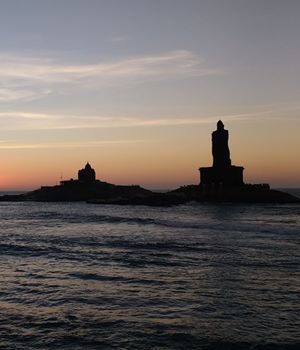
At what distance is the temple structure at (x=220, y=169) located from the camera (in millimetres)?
160125

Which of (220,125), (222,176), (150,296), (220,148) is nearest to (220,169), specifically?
(222,176)

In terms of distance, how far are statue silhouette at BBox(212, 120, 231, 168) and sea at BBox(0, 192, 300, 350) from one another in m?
125

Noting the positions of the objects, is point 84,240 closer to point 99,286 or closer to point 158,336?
point 99,286

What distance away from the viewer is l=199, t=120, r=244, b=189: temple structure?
160 meters

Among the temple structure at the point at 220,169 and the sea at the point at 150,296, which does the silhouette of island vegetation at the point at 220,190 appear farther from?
Result: the sea at the point at 150,296

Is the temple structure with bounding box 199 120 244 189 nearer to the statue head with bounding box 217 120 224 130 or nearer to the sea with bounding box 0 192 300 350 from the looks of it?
the statue head with bounding box 217 120 224 130

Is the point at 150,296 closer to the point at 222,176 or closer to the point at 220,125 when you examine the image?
the point at 222,176

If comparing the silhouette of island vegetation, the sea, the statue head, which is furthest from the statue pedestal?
the sea

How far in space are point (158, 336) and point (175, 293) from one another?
6.17 meters

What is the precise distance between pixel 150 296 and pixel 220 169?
14313 cm

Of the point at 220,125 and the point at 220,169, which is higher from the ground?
the point at 220,125

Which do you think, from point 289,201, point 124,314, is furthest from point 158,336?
point 289,201

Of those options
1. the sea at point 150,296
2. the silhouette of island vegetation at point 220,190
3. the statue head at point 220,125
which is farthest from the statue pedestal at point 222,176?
the sea at point 150,296

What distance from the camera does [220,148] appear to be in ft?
542
